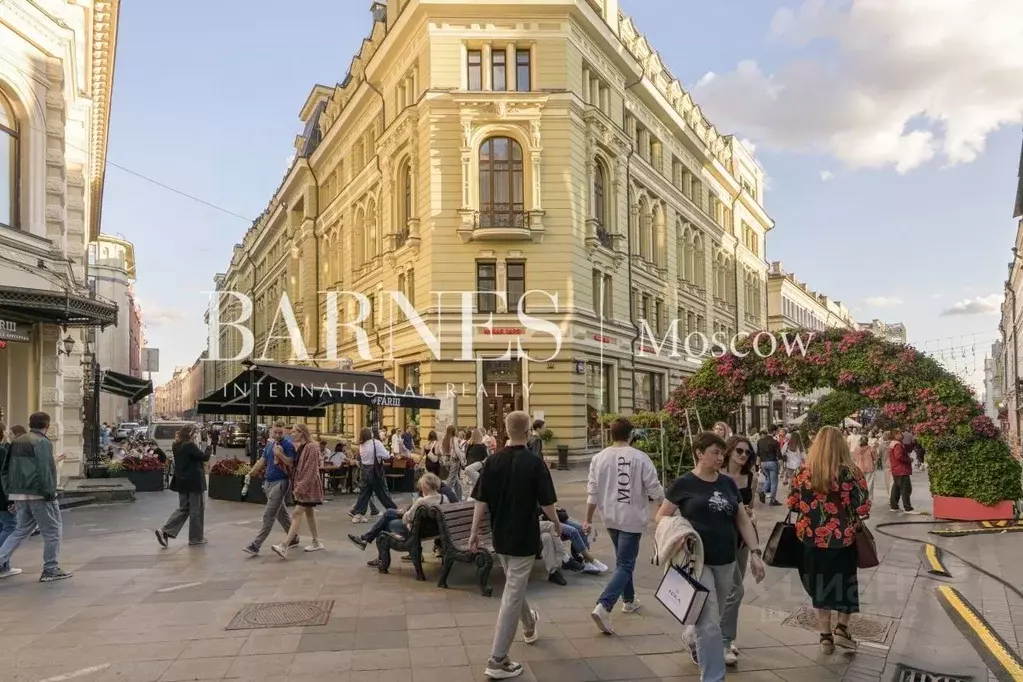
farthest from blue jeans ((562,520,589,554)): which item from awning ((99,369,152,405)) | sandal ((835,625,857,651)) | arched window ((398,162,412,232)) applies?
arched window ((398,162,412,232))

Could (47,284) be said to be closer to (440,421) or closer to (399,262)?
(440,421)

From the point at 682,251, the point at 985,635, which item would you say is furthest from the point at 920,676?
the point at 682,251

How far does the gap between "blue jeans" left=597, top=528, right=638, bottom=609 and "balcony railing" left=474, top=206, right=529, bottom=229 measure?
22.4m

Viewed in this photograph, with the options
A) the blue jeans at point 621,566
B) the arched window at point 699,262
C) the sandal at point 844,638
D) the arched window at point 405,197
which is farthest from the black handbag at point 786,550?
the arched window at point 699,262

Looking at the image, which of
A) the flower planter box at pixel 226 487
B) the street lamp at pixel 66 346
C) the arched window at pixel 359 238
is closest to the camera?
the flower planter box at pixel 226 487

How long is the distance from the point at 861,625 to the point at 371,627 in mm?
4163

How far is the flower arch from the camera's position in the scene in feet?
45.0

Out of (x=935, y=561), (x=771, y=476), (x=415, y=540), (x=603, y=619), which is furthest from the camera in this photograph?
(x=771, y=476)

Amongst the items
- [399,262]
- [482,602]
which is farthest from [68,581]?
[399,262]

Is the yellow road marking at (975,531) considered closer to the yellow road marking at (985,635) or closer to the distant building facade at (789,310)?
the yellow road marking at (985,635)

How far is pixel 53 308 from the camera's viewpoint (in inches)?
592

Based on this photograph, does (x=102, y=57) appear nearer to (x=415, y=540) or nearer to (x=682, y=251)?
(x=415, y=540)

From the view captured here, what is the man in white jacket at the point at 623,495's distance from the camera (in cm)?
705

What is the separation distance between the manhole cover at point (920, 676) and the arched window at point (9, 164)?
1719 cm
